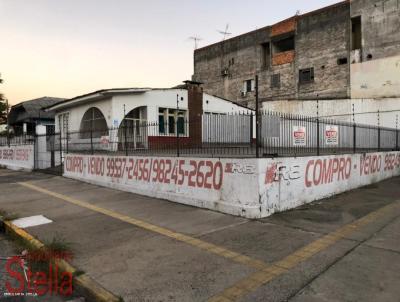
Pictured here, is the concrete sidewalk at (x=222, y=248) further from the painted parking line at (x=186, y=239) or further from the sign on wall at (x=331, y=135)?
the sign on wall at (x=331, y=135)

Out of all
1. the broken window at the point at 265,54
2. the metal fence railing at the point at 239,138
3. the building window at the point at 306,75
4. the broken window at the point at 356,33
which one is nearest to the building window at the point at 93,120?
the metal fence railing at the point at 239,138

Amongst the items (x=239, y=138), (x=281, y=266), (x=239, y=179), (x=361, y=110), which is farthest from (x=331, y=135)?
(x=361, y=110)

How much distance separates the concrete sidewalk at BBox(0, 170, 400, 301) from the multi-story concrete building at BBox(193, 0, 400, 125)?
19449 mm

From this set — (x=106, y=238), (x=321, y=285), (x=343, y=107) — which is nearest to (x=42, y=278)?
(x=106, y=238)

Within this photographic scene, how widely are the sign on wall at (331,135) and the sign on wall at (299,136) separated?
1408 mm

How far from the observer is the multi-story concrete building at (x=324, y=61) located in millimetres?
26547

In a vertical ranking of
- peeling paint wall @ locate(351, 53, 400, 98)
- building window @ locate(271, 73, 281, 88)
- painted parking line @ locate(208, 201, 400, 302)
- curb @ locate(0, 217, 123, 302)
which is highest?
building window @ locate(271, 73, 281, 88)

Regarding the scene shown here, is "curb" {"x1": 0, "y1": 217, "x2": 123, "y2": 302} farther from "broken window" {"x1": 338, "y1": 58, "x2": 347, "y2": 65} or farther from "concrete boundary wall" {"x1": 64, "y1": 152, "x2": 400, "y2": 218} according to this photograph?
"broken window" {"x1": 338, "y1": 58, "x2": 347, "y2": 65}

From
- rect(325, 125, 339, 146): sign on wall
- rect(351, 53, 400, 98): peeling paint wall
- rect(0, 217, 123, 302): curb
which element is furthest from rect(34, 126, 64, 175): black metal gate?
rect(351, 53, 400, 98): peeling paint wall

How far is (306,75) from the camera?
32.8 metres

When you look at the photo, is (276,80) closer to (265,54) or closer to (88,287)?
(265,54)

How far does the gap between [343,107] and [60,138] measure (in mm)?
19129

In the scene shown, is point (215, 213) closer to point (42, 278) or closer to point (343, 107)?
point (42, 278)

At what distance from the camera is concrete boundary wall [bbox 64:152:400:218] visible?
306 inches
